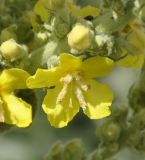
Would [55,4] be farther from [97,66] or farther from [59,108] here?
[59,108]

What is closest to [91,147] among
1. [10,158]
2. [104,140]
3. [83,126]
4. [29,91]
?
[83,126]

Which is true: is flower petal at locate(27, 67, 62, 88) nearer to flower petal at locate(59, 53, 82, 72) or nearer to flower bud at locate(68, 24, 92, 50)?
flower petal at locate(59, 53, 82, 72)

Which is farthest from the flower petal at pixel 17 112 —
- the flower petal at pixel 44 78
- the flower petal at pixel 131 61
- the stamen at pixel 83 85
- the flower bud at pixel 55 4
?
the flower petal at pixel 131 61

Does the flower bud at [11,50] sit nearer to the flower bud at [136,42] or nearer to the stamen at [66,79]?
the stamen at [66,79]

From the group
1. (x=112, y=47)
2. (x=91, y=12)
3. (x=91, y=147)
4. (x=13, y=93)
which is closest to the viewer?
(x=112, y=47)

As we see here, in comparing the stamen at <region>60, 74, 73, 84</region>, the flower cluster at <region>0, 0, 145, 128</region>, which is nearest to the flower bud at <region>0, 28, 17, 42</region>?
the flower cluster at <region>0, 0, 145, 128</region>

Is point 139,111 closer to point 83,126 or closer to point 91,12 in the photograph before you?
point 91,12

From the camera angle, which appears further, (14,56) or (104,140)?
(104,140)
